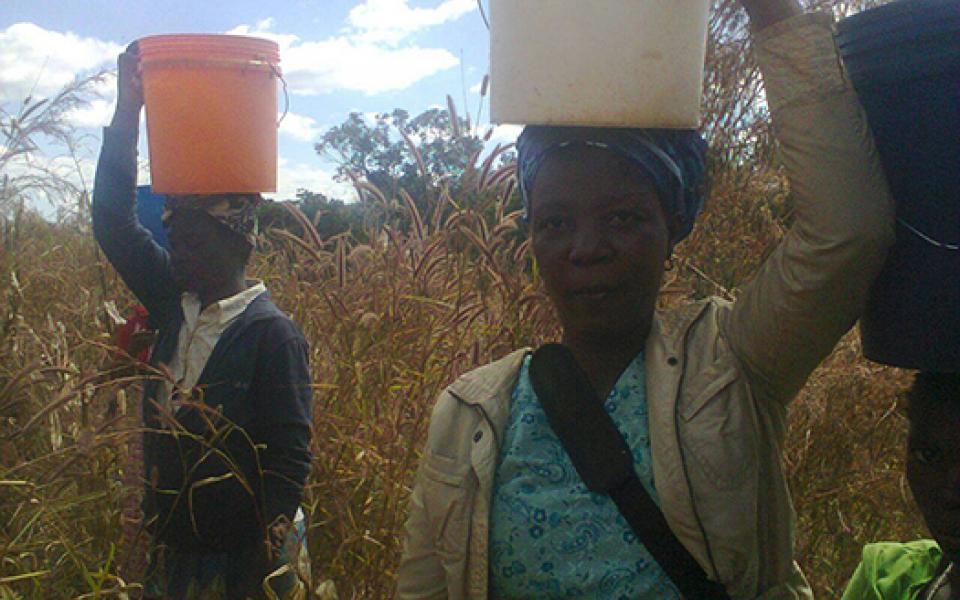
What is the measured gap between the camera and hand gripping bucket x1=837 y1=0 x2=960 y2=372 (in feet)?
3.16

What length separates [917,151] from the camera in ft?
3.24

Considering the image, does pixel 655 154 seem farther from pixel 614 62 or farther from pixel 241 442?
pixel 241 442

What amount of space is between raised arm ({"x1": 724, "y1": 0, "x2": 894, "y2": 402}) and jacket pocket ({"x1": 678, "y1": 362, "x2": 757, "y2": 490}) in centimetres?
9

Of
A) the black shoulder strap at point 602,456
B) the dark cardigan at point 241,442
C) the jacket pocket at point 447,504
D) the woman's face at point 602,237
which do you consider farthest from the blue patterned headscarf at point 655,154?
the dark cardigan at point 241,442

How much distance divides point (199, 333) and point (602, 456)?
55.7 inches

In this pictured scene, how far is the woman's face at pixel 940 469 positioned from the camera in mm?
1143

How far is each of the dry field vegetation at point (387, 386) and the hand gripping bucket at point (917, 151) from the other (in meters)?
1.01

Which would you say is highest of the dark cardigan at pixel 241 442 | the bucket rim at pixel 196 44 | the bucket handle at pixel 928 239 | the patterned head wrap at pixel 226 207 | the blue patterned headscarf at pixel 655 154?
the bucket rim at pixel 196 44

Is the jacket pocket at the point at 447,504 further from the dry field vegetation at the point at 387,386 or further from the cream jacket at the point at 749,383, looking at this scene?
the dry field vegetation at the point at 387,386

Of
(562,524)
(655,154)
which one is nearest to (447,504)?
(562,524)

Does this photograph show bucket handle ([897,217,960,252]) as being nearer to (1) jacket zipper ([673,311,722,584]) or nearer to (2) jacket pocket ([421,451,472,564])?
(1) jacket zipper ([673,311,722,584])

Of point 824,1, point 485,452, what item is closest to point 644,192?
point 485,452

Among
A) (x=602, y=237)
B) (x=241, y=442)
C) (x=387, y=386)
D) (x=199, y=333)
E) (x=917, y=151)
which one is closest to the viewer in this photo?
(x=917, y=151)

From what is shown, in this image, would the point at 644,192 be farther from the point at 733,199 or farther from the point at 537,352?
the point at 733,199
